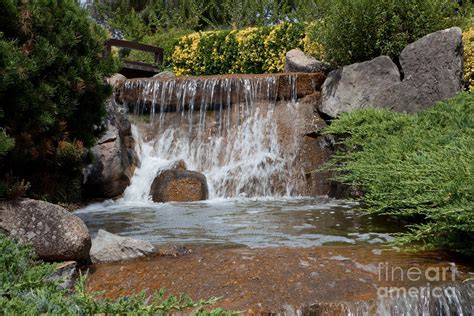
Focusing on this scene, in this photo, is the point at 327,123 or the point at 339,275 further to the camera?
the point at 327,123

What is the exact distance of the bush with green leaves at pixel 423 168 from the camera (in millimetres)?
4484

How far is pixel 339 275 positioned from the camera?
4367 millimetres

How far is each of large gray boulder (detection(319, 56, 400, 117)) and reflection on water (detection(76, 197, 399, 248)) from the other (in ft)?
7.72

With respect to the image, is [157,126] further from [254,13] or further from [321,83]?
[254,13]

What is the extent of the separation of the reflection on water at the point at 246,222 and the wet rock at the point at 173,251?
51cm

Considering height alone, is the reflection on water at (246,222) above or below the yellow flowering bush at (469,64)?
below

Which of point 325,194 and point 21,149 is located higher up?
point 21,149

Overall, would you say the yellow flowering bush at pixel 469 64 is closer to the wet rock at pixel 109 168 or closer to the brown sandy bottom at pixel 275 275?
the brown sandy bottom at pixel 275 275

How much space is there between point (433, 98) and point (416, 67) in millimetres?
757

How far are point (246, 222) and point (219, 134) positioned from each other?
506cm

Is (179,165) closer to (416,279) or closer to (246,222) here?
(246,222)

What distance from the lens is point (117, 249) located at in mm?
5191

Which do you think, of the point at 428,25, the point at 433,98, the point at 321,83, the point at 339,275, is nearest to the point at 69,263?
the point at 339,275

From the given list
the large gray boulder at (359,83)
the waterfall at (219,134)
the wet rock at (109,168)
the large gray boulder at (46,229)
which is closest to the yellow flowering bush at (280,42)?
the waterfall at (219,134)
